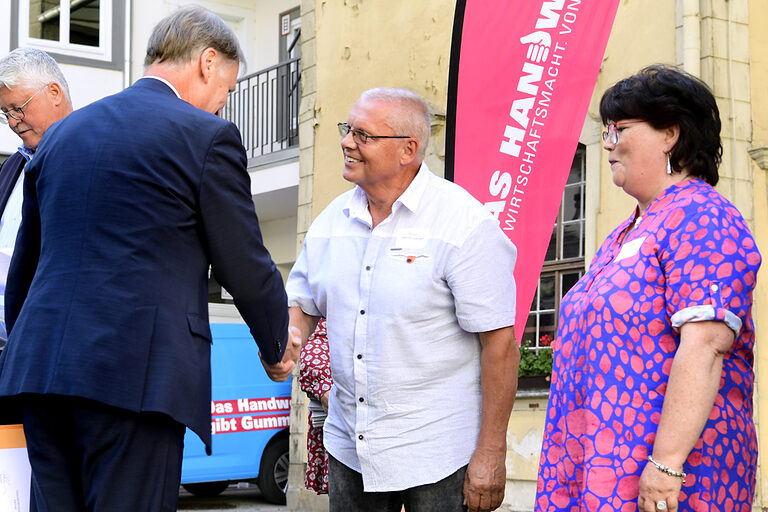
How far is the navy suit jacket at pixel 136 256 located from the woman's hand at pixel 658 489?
3.69ft

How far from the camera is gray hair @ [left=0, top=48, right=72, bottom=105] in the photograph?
4.44 metres

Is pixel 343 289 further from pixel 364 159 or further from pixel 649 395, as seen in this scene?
pixel 649 395

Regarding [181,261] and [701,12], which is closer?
[181,261]

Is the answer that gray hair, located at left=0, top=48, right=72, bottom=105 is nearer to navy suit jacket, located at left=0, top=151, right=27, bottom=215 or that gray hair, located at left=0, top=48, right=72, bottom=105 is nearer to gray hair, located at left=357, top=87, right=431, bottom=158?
navy suit jacket, located at left=0, top=151, right=27, bottom=215

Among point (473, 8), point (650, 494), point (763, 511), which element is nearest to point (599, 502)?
point (650, 494)

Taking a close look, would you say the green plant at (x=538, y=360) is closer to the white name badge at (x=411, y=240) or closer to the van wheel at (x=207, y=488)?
the van wheel at (x=207, y=488)

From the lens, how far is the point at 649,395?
3154mm

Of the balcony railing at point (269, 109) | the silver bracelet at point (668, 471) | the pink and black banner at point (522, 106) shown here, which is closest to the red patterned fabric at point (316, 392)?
the pink and black banner at point (522, 106)

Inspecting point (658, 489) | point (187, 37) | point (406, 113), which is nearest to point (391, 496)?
point (658, 489)

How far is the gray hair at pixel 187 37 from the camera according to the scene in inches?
124

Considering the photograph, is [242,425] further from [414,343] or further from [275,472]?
[414,343]

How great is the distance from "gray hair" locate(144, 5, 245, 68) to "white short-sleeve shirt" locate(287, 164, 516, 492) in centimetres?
92

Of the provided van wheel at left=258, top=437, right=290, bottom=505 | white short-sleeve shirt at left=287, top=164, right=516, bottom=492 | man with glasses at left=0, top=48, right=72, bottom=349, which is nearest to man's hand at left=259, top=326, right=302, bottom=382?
white short-sleeve shirt at left=287, top=164, right=516, bottom=492

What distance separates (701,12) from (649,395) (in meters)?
5.50
